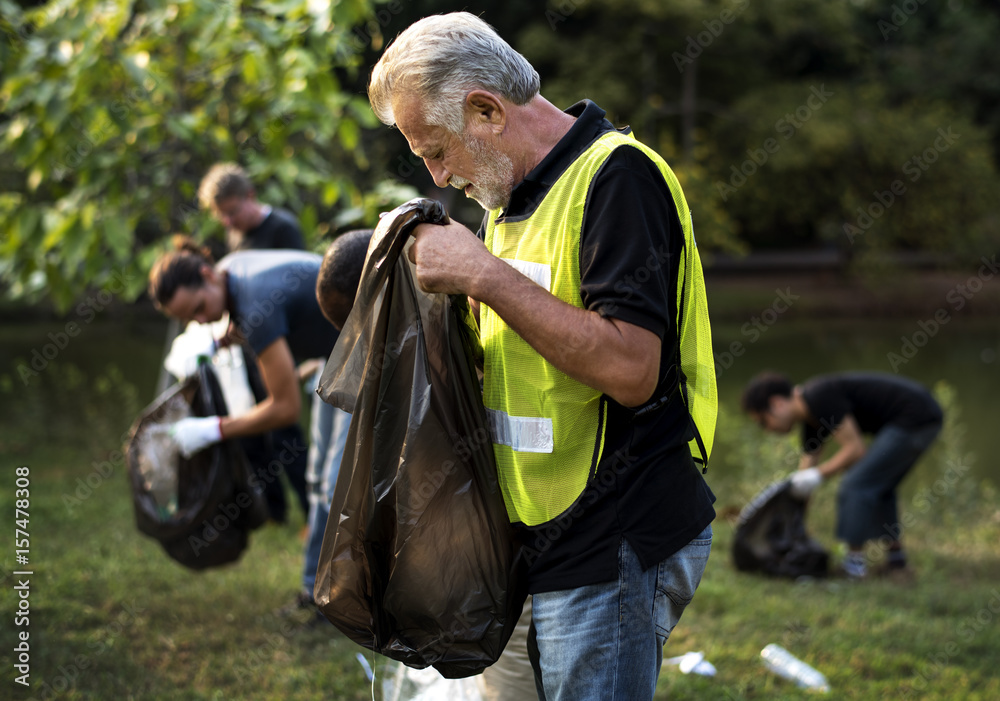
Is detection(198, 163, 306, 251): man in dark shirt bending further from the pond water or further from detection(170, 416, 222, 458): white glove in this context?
the pond water

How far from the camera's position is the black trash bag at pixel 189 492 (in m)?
3.31

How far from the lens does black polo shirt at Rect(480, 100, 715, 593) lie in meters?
1.43

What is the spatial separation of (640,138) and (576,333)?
2044 centimetres

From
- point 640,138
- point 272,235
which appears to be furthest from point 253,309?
point 640,138

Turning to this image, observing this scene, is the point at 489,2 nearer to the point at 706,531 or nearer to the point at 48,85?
the point at 48,85

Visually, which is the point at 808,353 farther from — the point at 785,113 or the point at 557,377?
the point at 557,377

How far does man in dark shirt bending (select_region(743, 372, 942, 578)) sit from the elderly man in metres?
3.84

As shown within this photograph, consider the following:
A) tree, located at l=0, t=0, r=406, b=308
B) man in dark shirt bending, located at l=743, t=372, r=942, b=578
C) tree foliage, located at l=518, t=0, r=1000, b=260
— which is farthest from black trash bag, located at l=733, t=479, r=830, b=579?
tree foliage, located at l=518, t=0, r=1000, b=260

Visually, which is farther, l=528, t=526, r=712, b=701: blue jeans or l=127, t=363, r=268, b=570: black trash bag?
l=127, t=363, r=268, b=570: black trash bag

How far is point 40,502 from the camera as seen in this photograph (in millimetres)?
5762

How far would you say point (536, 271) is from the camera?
1538 millimetres

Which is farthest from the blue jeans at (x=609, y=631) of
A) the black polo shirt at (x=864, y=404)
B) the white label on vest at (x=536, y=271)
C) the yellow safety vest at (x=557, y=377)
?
the black polo shirt at (x=864, y=404)

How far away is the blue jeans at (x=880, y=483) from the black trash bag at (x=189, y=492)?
3.61 metres

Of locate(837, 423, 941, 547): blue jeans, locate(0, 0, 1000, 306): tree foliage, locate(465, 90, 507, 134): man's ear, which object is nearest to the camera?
locate(465, 90, 507, 134): man's ear
